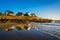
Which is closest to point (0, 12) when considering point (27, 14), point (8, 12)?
point (8, 12)

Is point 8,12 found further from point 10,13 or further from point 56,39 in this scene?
point 56,39

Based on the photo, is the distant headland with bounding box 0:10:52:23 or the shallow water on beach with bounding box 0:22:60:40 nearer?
the shallow water on beach with bounding box 0:22:60:40

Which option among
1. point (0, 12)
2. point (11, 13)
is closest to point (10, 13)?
point (11, 13)

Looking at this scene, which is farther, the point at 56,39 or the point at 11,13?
the point at 11,13

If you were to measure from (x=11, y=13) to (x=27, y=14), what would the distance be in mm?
21395

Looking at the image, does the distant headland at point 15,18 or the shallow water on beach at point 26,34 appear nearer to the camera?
the shallow water on beach at point 26,34

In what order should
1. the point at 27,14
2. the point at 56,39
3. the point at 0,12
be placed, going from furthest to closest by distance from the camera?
the point at 27,14, the point at 0,12, the point at 56,39

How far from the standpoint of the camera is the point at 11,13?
159 meters

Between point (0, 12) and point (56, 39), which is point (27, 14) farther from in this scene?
point (56, 39)

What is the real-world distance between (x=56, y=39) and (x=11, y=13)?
144 metres

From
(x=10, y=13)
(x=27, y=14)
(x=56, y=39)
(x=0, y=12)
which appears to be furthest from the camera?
(x=27, y=14)

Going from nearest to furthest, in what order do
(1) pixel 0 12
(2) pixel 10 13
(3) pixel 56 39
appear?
(3) pixel 56 39 → (1) pixel 0 12 → (2) pixel 10 13

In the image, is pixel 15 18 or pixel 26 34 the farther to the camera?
pixel 15 18

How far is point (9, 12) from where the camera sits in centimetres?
15838
